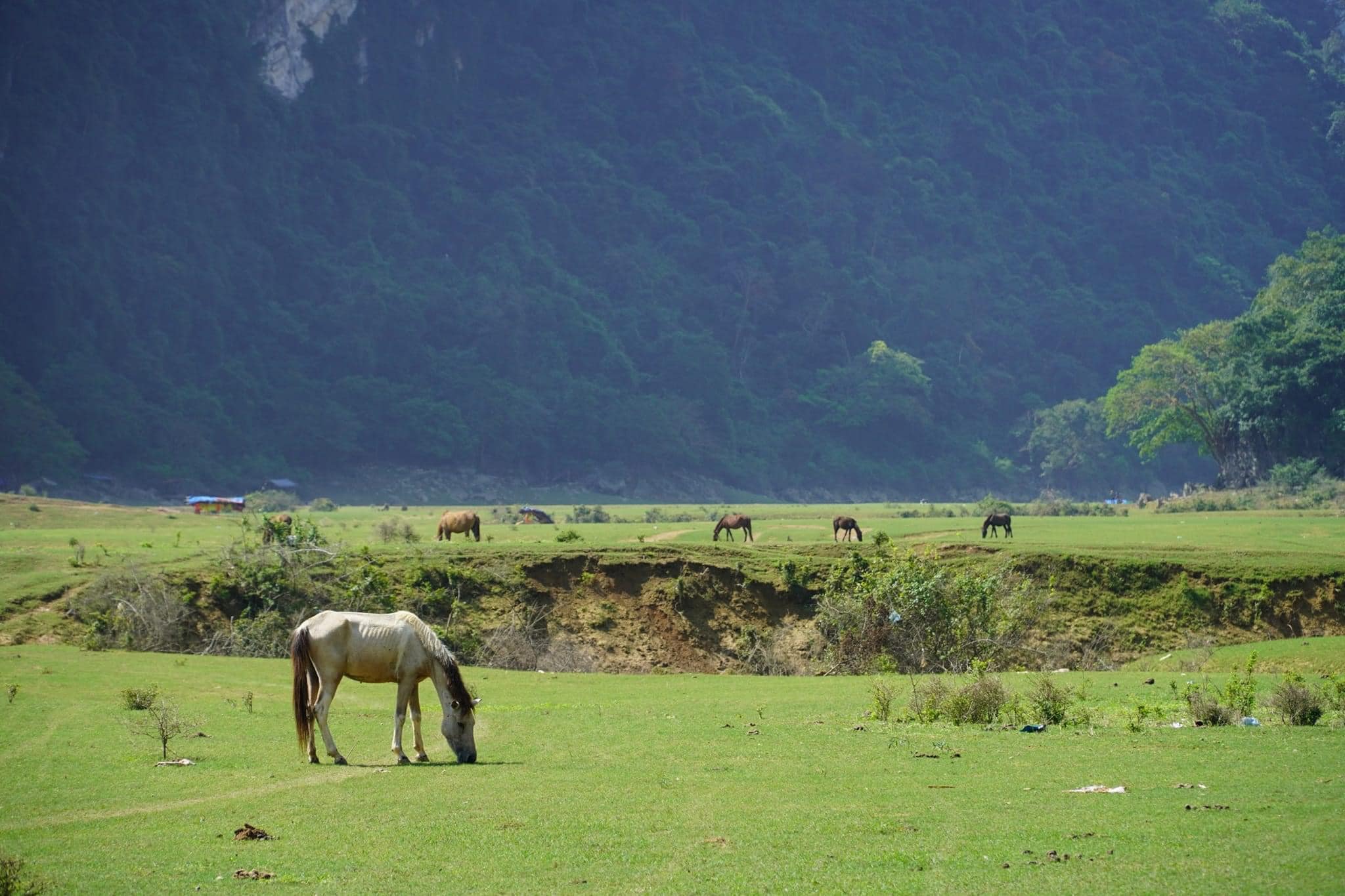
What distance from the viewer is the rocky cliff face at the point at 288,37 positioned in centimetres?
12412

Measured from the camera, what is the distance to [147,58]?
117625 mm

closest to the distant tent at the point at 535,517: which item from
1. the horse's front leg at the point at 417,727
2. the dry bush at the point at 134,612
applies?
the dry bush at the point at 134,612

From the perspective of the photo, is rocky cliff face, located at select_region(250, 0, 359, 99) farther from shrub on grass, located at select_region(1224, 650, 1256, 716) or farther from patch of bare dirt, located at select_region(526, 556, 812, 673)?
shrub on grass, located at select_region(1224, 650, 1256, 716)

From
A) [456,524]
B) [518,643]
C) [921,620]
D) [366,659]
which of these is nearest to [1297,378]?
[456,524]

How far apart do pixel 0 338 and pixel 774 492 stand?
59817mm

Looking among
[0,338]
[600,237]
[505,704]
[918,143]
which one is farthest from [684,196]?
[505,704]

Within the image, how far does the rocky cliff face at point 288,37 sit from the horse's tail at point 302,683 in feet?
382

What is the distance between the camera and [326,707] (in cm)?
1645

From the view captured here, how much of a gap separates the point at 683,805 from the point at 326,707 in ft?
17.0

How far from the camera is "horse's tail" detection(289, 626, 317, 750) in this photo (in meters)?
16.2

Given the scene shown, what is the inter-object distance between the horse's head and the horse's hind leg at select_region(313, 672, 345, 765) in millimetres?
1238

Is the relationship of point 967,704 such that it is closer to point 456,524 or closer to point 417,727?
point 417,727

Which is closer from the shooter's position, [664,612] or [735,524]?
[664,612]

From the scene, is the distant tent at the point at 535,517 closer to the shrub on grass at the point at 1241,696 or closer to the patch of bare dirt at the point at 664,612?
the patch of bare dirt at the point at 664,612
